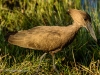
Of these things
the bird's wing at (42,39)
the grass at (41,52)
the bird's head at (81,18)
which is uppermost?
the bird's head at (81,18)

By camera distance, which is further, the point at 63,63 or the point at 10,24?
the point at 10,24

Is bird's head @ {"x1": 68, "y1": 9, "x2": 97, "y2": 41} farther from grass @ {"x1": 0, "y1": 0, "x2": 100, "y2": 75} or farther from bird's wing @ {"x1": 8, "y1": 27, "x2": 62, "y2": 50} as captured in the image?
grass @ {"x1": 0, "y1": 0, "x2": 100, "y2": 75}

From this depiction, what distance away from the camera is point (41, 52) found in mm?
6129

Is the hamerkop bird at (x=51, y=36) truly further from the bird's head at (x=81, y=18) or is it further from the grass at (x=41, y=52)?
the grass at (x=41, y=52)

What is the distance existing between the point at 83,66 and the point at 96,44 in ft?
1.85

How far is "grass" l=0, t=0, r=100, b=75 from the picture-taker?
18.4ft

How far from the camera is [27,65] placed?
5.52 m

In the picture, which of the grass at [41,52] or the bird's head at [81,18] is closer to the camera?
the bird's head at [81,18]

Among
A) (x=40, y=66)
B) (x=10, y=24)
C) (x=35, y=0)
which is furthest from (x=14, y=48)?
(x=35, y=0)

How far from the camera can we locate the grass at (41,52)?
18.4ft

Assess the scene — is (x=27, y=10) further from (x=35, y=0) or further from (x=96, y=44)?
(x=96, y=44)

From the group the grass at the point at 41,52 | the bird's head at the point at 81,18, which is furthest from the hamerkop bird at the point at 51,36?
the grass at the point at 41,52

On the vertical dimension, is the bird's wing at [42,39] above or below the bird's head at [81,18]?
below

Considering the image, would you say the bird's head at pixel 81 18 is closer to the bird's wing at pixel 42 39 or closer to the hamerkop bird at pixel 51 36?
the hamerkop bird at pixel 51 36
